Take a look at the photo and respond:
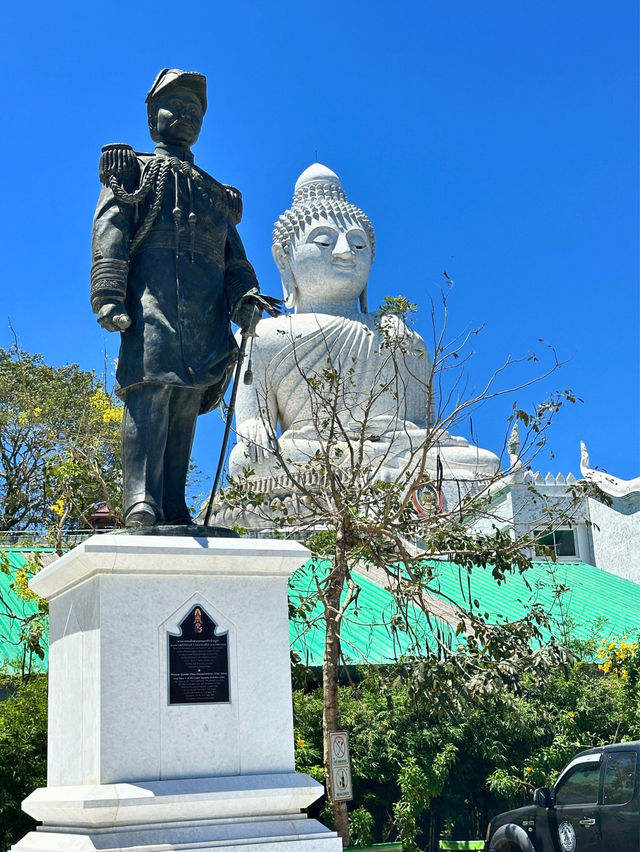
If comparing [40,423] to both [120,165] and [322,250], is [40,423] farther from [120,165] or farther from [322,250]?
[120,165]

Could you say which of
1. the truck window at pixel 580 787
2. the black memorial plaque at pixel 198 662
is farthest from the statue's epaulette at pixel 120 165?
the truck window at pixel 580 787

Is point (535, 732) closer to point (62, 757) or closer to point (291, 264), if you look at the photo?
point (62, 757)

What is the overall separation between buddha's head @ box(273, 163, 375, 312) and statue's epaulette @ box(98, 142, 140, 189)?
14.6 meters

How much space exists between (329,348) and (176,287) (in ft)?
42.4

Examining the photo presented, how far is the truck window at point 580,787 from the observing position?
27.4 ft

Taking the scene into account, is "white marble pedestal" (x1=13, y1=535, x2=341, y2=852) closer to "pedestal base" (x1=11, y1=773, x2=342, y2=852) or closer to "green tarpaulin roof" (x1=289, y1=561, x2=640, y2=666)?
"pedestal base" (x1=11, y1=773, x2=342, y2=852)

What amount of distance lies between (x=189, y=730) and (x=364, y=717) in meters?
5.97

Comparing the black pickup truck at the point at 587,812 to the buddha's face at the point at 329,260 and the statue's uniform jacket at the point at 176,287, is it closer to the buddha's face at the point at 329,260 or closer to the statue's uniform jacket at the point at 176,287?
the statue's uniform jacket at the point at 176,287

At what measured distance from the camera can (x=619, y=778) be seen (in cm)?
812

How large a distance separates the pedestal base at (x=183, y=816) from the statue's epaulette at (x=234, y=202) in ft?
10.1

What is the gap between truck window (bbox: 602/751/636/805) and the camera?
8000mm

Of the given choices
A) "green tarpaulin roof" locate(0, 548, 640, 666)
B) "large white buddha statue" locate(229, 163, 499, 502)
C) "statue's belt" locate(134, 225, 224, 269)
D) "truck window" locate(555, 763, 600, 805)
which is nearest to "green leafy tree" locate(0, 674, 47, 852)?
"green tarpaulin roof" locate(0, 548, 640, 666)

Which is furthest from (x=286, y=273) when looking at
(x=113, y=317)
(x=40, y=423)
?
(x=113, y=317)

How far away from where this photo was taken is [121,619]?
4527 millimetres
